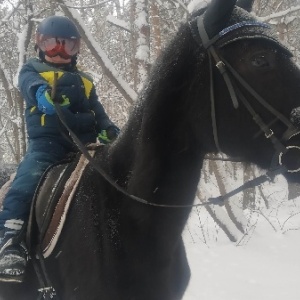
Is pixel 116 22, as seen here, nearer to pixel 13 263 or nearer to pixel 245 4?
pixel 245 4

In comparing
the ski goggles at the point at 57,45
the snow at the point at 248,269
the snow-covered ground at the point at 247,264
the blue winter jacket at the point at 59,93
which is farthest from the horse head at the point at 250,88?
the snow at the point at 248,269

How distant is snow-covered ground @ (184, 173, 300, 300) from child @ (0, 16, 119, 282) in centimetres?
198

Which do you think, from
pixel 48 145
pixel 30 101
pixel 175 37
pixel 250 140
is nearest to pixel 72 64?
pixel 30 101

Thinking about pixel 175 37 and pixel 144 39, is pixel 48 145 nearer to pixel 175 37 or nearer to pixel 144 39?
pixel 175 37

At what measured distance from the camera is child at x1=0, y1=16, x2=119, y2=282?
301 cm

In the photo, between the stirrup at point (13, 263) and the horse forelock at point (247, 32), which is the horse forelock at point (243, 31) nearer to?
the horse forelock at point (247, 32)

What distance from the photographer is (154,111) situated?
2.53m

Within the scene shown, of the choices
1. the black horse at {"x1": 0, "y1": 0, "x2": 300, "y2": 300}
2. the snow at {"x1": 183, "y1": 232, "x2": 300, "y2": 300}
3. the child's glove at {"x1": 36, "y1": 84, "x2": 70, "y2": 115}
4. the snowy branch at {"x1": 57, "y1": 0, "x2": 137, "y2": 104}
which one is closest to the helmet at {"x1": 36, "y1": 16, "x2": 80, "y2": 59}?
the child's glove at {"x1": 36, "y1": 84, "x2": 70, "y2": 115}

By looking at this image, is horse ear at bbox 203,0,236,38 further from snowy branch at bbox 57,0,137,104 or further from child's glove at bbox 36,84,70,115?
snowy branch at bbox 57,0,137,104

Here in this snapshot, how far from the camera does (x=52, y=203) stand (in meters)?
2.95

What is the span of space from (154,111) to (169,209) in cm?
62

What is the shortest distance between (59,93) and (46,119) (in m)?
0.27

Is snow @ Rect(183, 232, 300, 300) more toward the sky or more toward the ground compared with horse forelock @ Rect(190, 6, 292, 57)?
more toward the ground

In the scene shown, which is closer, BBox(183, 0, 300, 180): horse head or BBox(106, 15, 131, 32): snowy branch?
BBox(183, 0, 300, 180): horse head
